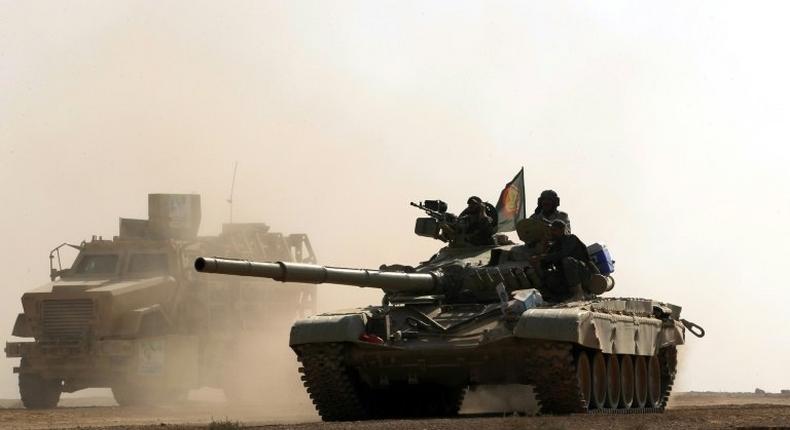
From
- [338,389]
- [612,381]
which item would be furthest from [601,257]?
[338,389]

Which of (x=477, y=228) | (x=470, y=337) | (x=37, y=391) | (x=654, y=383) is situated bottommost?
(x=37, y=391)

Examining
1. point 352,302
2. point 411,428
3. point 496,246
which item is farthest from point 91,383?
point 411,428

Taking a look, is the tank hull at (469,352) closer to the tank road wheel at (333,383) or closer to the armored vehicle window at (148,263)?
the tank road wheel at (333,383)

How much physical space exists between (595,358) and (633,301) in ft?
6.77

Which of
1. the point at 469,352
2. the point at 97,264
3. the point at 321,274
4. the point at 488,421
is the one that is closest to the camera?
the point at 488,421

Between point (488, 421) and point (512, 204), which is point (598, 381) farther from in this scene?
point (512, 204)

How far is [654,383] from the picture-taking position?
76.6 ft

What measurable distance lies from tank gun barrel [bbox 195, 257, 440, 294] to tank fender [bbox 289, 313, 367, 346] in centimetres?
44

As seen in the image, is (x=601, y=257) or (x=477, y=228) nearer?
(x=601, y=257)

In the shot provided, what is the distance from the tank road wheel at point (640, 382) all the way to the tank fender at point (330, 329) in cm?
428

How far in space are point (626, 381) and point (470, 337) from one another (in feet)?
10.6

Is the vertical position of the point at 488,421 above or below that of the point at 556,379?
below

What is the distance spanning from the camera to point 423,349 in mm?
19797

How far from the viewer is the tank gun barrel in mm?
17609
